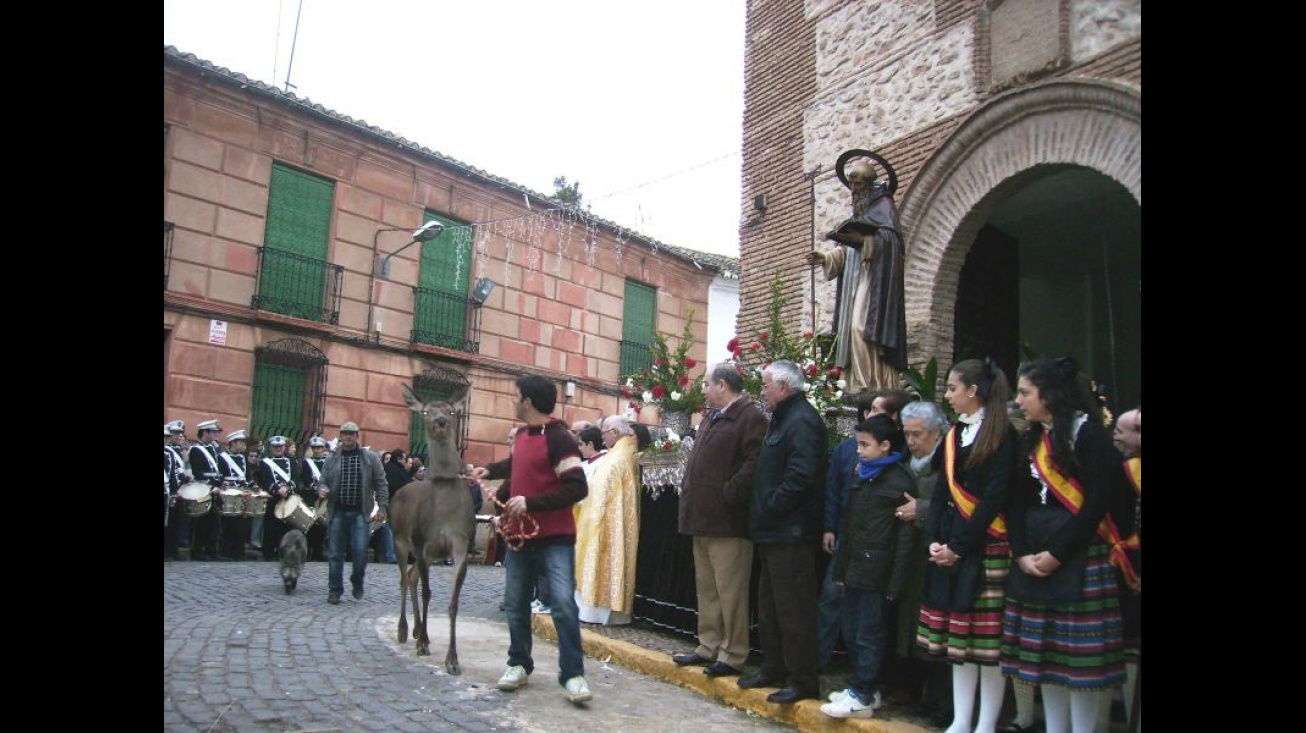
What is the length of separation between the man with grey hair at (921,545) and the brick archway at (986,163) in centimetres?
387

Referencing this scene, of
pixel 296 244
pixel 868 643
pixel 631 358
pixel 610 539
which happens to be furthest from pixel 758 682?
pixel 296 244

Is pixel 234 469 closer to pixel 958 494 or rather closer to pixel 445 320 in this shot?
pixel 445 320

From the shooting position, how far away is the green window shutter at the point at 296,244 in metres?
12.8

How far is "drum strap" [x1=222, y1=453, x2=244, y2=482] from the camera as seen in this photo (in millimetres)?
10734

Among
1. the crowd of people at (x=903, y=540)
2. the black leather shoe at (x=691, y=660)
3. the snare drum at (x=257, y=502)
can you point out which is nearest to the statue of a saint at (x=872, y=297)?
the crowd of people at (x=903, y=540)

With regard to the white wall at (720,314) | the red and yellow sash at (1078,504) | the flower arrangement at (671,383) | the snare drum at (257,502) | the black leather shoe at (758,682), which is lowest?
the black leather shoe at (758,682)

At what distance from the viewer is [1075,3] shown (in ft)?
26.8

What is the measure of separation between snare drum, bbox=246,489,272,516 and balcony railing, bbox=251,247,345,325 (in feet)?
9.31

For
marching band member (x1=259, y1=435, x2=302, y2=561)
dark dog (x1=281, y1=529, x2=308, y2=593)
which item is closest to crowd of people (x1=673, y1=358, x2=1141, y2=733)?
dark dog (x1=281, y1=529, x2=308, y2=593)

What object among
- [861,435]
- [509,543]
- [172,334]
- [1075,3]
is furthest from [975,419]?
[172,334]

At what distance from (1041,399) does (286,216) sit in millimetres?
11297

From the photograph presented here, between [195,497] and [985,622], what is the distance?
823cm

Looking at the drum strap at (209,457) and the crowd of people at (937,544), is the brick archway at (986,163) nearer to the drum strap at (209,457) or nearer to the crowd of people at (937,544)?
the crowd of people at (937,544)

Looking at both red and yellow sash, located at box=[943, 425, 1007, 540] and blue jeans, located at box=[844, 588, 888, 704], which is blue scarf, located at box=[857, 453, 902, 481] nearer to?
red and yellow sash, located at box=[943, 425, 1007, 540]
